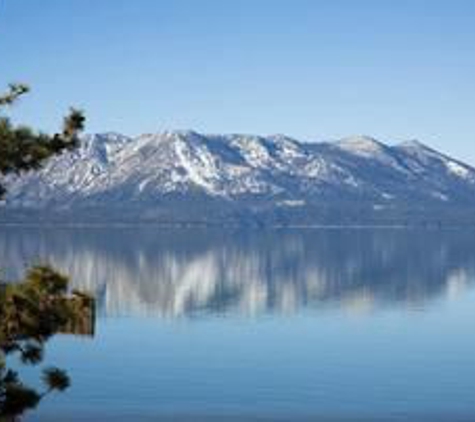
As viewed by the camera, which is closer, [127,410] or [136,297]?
[127,410]

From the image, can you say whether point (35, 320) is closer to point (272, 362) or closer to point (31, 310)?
point (31, 310)

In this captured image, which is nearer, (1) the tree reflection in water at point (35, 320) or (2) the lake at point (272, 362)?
(1) the tree reflection in water at point (35, 320)

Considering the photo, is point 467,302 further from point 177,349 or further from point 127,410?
point 127,410

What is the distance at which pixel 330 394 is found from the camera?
93.8m

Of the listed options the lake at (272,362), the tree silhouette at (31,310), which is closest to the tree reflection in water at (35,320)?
the tree silhouette at (31,310)

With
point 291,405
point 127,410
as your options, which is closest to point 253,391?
point 291,405

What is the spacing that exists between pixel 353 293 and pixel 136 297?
38.8 m

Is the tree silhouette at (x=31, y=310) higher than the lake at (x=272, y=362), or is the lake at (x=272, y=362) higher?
the tree silhouette at (x=31, y=310)

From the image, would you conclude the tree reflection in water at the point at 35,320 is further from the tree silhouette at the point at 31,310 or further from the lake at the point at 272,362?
the lake at the point at 272,362

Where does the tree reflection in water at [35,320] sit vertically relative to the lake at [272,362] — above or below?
above

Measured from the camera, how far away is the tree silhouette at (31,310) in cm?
1961

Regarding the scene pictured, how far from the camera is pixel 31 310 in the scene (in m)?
19.7

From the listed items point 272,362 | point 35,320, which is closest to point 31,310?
point 35,320

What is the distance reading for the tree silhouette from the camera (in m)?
19.6
